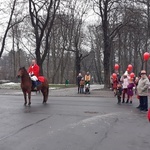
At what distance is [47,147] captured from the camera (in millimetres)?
7227

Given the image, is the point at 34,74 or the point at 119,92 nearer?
the point at 34,74

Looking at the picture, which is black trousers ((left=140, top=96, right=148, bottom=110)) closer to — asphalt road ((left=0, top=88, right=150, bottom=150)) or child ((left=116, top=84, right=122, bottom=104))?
asphalt road ((left=0, top=88, right=150, bottom=150))

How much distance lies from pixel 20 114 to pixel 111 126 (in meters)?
4.18

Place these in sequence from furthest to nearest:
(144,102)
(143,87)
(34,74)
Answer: (34,74)
(144,102)
(143,87)

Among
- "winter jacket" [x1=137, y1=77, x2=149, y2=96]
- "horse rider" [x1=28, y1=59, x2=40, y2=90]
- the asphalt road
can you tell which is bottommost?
the asphalt road

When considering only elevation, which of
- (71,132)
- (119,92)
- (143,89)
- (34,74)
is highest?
(34,74)

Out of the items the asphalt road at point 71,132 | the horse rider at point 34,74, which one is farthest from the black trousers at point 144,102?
the horse rider at point 34,74

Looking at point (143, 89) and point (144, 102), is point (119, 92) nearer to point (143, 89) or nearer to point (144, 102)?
point (144, 102)

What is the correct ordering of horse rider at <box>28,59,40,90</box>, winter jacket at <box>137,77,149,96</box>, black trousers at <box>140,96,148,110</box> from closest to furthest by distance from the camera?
winter jacket at <box>137,77,149,96</box> → black trousers at <box>140,96,148,110</box> → horse rider at <box>28,59,40,90</box>

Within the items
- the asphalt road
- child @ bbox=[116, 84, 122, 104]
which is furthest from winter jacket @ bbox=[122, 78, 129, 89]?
the asphalt road

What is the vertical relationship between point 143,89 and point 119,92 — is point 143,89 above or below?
above

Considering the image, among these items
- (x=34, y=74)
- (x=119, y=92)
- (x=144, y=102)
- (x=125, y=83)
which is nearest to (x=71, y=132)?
(x=144, y=102)

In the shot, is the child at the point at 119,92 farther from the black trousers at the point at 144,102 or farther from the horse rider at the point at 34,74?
the horse rider at the point at 34,74

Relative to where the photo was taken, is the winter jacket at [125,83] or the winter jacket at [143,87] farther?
the winter jacket at [125,83]
